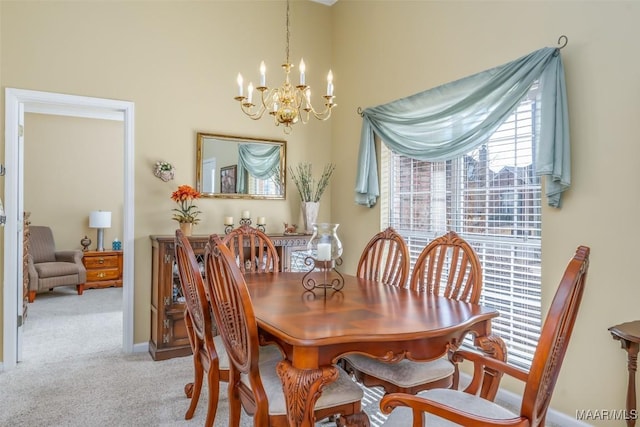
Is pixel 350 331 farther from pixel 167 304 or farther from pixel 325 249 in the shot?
pixel 167 304

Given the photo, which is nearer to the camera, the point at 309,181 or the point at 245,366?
the point at 245,366

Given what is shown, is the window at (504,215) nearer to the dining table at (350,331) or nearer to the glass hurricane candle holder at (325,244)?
the dining table at (350,331)

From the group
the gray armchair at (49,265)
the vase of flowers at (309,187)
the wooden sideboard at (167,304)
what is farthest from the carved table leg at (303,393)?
the gray armchair at (49,265)

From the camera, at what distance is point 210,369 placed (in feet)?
6.93

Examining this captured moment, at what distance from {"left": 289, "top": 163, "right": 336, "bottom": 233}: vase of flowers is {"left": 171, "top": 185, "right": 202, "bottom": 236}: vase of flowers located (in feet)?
3.37

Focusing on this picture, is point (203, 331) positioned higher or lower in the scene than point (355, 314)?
lower

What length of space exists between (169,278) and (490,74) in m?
2.88

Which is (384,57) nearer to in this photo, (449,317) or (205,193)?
(205,193)

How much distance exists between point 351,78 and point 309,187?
3.89 ft

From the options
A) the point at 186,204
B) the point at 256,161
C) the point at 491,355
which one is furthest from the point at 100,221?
the point at 491,355

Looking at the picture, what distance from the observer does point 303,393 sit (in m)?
1.46

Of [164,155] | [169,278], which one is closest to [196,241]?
[169,278]

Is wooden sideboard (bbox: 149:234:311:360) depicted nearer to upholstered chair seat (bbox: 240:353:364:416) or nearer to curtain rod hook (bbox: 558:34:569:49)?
upholstered chair seat (bbox: 240:353:364:416)

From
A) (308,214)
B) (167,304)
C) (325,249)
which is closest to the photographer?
(325,249)
